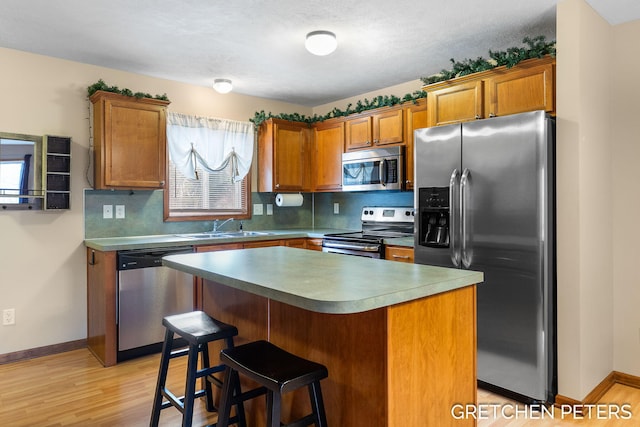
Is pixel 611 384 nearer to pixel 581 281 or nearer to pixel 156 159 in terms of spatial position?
pixel 581 281

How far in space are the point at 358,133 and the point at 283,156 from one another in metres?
0.89

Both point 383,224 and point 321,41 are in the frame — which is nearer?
point 321,41

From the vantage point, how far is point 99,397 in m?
2.71

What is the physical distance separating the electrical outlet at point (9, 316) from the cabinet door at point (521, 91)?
3.94m

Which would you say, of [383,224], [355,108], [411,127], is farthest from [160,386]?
[355,108]

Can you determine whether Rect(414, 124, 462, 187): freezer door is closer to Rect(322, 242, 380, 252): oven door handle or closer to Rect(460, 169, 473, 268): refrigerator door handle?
Rect(460, 169, 473, 268): refrigerator door handle

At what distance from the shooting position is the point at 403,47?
3.27 meters

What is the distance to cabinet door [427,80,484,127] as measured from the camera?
10.0 feet

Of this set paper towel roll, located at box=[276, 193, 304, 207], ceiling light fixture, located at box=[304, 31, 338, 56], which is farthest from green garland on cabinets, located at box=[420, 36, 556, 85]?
paper towel roll, located at box=[276, 193, 304, 207]

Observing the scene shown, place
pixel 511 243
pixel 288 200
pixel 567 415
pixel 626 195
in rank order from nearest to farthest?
1. pixel 567 415
2. pixel 511 243
3. pixel 626 195
4. pixel 288 200

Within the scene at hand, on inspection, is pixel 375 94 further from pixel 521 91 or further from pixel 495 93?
pixel 521 91

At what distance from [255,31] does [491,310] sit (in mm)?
2475

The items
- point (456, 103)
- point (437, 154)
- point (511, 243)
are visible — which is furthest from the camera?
point (456, 103)

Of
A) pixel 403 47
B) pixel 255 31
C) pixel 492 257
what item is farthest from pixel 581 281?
pixel 255 31
